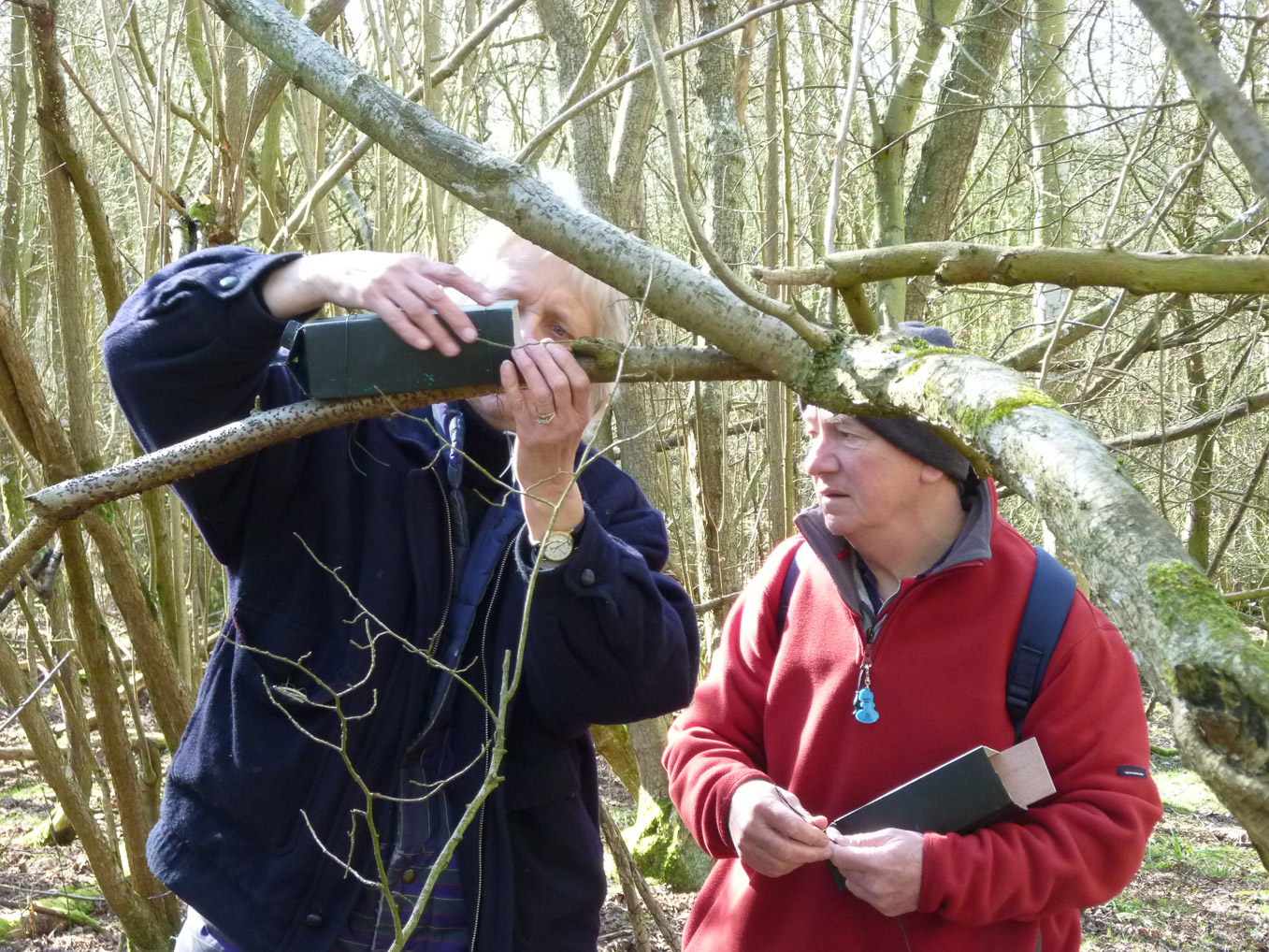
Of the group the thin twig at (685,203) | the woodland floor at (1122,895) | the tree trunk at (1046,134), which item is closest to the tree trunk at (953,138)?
the tree trunk at (1046,134)

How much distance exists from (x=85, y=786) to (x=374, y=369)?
2.79 m

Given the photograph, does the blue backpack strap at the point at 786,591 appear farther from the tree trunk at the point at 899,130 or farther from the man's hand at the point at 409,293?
the tree trunk at the point at 899,130

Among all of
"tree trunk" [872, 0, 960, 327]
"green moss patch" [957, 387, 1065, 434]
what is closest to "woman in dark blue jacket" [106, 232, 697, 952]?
"green moss patch" [957, 387, 1065, 434]

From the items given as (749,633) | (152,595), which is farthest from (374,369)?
(152,595)

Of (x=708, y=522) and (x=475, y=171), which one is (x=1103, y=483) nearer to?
(x=475, y=171)

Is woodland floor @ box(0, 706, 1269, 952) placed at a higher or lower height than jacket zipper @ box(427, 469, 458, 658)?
lower

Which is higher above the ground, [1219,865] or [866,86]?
[866,86]

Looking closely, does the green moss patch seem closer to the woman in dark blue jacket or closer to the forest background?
the forest background

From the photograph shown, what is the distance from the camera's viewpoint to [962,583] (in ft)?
6.22

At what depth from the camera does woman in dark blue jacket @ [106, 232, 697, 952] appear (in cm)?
141

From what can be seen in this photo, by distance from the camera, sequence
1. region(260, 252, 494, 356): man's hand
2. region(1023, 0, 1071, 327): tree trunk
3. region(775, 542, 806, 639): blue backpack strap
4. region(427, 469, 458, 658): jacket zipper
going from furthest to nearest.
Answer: region(1023, 0, 1071, 327): tree trunk
region(775, 542, 806, 639): blue backpack strap
region(427, 469, 458, 658): jacket zipper
region(260, 252, 494, 356): man's hand

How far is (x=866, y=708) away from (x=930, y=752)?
13 centimetres

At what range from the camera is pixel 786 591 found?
6.90ft

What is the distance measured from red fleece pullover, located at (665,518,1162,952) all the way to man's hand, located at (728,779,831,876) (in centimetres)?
8
